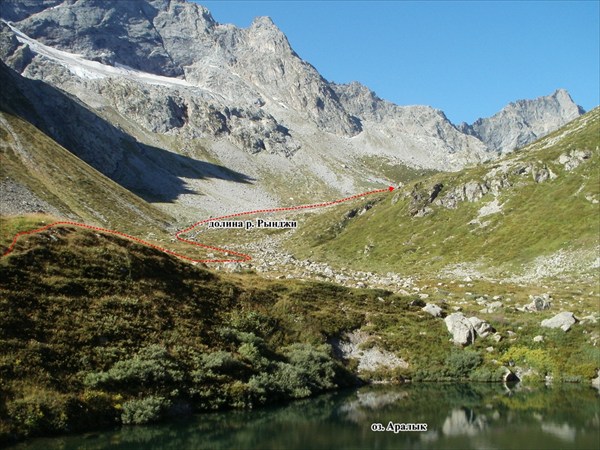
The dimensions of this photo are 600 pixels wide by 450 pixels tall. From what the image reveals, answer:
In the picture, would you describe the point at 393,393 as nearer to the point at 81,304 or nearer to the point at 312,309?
the point at 312,309

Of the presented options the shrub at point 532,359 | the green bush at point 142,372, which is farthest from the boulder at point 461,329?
the green bush at point 142,372

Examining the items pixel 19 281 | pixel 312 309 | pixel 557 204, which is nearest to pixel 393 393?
pixel 312 309

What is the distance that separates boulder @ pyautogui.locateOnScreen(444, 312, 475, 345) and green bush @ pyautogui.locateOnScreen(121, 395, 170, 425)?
89.1 ft

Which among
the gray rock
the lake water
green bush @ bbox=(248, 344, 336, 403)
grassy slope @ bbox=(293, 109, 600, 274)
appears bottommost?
the lake water

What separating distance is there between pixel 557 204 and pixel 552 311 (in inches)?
2482

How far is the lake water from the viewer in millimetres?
27078

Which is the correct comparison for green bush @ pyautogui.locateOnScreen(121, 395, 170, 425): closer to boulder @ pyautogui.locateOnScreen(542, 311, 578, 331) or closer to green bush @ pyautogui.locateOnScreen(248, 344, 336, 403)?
green bush @ pyautogui.locateOnScreen(248, 344, 336, 403)

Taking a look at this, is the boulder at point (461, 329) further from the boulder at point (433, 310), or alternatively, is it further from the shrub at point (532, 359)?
the shrub at point (532, 359)

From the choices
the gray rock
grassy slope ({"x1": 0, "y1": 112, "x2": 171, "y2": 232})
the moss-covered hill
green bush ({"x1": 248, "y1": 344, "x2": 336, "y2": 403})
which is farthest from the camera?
grassy slope ({"x1": 0, "y1": 112, "x2": 171, "y2": 232})

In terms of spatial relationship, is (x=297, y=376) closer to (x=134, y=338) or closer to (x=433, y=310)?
(x=134, y=338)

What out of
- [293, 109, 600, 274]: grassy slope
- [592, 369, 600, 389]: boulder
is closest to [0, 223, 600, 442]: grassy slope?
[592, 369, 600, 389]: boulder

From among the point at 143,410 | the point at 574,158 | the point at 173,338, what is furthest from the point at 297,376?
the point at 574,158

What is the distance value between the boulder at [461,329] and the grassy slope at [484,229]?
158 feet

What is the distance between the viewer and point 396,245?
121812 mm
